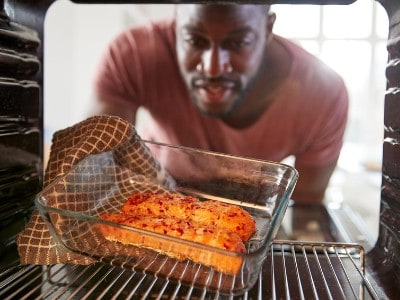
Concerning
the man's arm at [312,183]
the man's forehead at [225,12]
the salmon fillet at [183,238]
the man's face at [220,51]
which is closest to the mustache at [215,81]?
the man's face at [220,51]

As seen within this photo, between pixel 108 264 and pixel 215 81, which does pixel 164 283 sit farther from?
pixel 215 81

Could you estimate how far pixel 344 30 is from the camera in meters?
1.09

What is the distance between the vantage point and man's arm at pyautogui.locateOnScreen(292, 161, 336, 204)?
113cm

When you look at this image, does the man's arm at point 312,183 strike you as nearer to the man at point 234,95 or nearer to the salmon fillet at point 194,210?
the man at point 234,95

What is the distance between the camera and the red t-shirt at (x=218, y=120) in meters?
1.10

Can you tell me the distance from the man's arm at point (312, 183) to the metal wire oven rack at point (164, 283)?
28cm

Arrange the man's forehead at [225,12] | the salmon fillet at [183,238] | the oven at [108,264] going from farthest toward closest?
the man's forehead at [225,12] → the oven at [108,264] → the salmon fillet at [183,238]

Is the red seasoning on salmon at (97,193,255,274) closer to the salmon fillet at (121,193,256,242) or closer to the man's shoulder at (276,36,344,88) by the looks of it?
the salmon fillet at (121,193,256,242)

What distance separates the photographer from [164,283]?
77 cm

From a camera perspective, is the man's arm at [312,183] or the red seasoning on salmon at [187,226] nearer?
the red seasoning on salmon at [187,226]

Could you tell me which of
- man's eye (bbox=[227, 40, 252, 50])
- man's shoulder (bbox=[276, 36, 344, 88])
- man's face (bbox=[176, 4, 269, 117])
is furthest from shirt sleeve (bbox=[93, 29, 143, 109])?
man's shoulder (bbox=[276, 36, 344, 88])

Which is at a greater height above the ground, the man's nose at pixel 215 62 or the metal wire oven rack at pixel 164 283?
the man's nose at pixel 215 62

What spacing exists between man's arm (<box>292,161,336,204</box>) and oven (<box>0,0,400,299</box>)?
0.40 feet

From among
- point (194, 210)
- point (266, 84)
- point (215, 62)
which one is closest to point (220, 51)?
point (215, 62)
